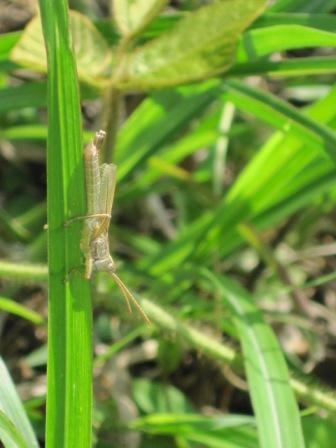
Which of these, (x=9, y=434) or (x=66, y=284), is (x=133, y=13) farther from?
(x=9, y=434)

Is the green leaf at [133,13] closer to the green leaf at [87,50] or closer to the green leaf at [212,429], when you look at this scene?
the green leaf at [87,50]

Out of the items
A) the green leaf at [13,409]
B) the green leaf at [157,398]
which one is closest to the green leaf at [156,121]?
the green leaf at [157,398]

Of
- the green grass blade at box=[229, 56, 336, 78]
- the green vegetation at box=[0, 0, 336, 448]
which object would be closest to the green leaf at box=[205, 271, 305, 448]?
the green vegetation at box=[0, 0, 336, 448]

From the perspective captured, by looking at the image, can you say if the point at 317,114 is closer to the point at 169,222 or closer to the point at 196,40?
the point at 196,40

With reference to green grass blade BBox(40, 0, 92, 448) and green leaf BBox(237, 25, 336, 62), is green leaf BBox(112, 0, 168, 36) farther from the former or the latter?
green grass blade BBox(40, 0, 92, 448)

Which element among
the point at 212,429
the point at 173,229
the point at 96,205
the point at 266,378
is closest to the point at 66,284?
the point at 96,205

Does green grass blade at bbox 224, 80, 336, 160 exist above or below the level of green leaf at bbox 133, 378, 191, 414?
above

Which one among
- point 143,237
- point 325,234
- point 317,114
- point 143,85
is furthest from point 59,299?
point 325,234
